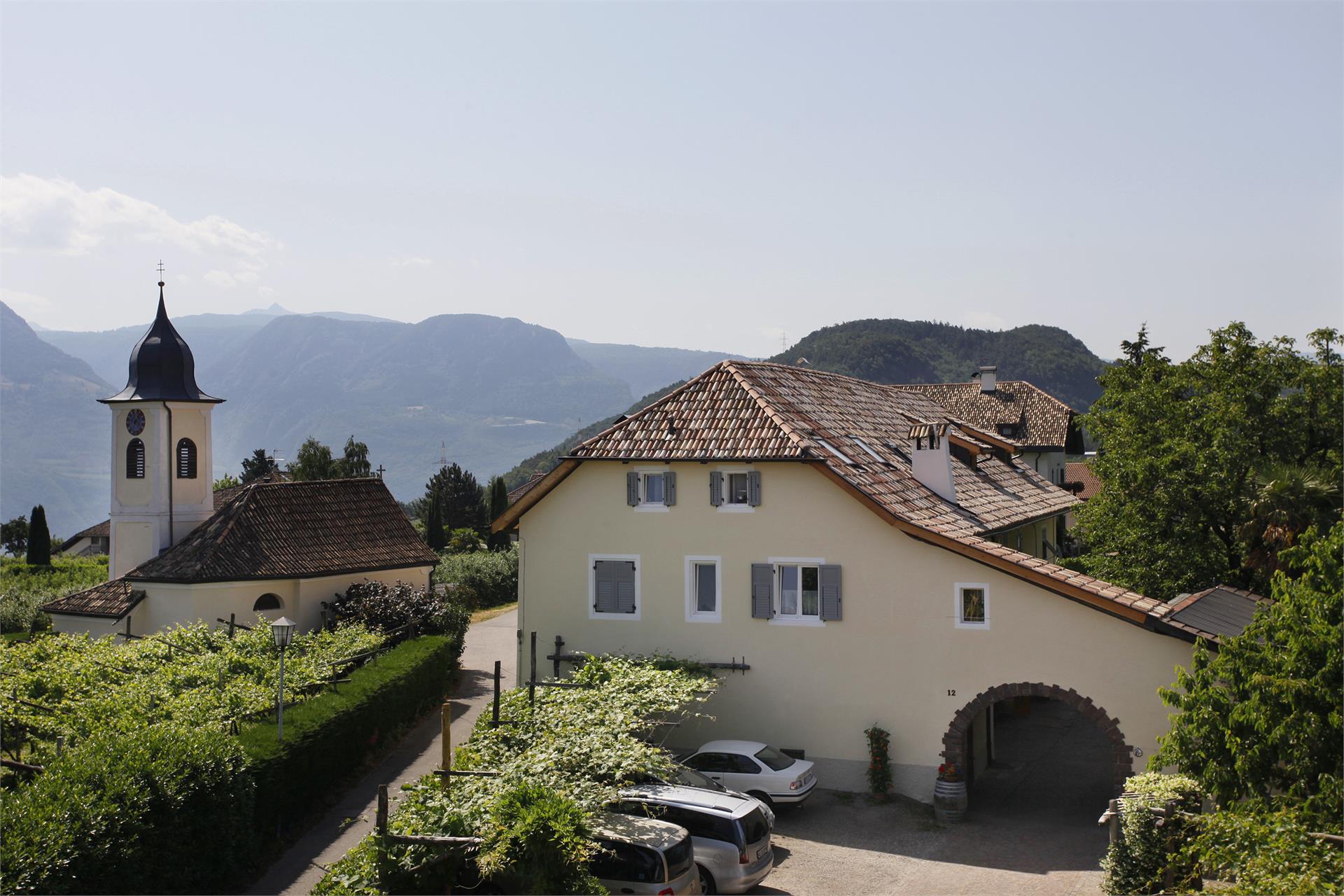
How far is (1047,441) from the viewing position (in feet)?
213

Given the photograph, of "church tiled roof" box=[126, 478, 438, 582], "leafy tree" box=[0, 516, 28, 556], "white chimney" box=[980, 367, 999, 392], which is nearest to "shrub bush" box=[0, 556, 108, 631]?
"church tiled roof" box=[126, 478, 438, 582]

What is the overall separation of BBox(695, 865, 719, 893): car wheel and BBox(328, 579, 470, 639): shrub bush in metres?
17.4

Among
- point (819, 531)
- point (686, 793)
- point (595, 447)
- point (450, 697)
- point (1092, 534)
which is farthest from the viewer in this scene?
point (450, 697)

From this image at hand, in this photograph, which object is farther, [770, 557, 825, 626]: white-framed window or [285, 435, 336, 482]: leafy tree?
[285, 435, 336, 482]: leafy tree

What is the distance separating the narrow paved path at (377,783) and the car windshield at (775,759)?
7.13 m

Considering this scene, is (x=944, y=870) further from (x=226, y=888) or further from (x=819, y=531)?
(x=226, y=888)

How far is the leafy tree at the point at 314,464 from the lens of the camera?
233 feet

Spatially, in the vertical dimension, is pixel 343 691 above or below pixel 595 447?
below

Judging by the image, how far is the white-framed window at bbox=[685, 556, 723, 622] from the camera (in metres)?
24.0

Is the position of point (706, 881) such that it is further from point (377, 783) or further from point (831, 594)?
point (377, 783)

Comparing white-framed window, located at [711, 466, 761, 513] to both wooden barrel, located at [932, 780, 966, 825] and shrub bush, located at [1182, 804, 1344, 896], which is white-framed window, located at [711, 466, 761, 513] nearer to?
wooden barrel, located at [932, 780, 966, 825]

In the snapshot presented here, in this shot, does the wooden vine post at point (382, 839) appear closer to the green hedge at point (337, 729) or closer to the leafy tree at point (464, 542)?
the green hedge at point (337, 729)

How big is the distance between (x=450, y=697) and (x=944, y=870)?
17003 millimetres

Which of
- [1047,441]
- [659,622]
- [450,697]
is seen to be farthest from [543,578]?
[1047,441]
